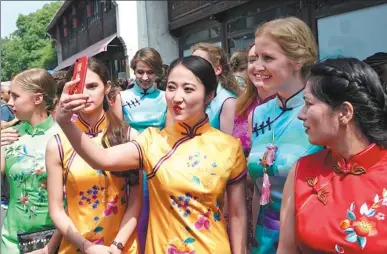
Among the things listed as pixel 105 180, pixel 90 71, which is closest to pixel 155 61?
pixel 90 71

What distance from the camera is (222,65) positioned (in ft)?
13.1

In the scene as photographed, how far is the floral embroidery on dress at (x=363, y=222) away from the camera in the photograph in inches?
71.1

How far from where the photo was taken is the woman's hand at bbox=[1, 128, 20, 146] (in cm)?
313

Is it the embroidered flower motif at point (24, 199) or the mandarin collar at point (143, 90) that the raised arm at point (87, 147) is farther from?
the mandarin collar at point (143, 90)

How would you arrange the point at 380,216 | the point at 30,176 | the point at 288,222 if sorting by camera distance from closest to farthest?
Result: 1. the point at 380,216
2. the point at 288,222
3. the point at 30,176

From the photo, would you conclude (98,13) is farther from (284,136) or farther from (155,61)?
(284,136)

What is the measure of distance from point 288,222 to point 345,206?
243 mm

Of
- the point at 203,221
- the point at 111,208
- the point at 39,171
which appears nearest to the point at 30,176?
the point at 39,171

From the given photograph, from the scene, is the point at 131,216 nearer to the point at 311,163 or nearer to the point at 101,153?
the point at 101,153

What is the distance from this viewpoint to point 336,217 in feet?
6.08

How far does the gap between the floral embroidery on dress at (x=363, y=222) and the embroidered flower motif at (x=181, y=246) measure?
0.73 m

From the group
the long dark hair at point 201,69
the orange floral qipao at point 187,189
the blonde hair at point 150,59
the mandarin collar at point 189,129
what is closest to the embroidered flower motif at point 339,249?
the orange floral qipao at point 187,189

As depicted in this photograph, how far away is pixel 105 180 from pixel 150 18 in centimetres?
1245

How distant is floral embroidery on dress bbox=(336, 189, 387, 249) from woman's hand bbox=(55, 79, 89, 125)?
3.40 feet
